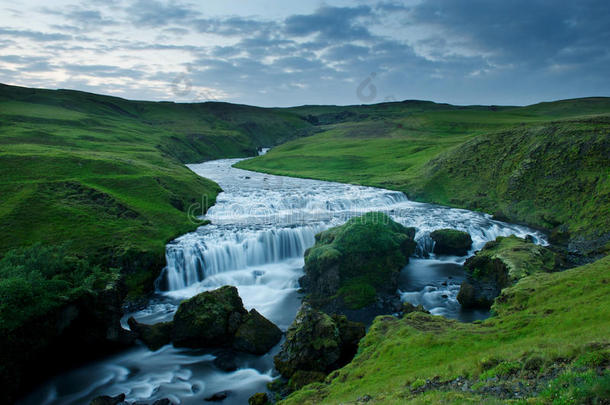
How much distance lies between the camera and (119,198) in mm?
43906

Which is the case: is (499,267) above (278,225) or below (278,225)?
below

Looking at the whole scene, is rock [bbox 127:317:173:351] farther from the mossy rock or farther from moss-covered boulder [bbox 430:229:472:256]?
moss-covered boulder [bbox 430:229:472:256]

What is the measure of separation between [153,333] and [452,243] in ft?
93.3

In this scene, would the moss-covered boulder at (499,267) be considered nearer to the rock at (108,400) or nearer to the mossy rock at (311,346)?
the mossy rock at (311,346)

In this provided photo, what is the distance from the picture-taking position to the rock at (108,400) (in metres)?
17.4

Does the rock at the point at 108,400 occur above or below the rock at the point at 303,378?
below

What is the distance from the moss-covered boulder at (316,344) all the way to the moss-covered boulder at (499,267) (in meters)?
10.9

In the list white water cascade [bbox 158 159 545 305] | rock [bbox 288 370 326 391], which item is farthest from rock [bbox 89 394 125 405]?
white water cascade [bbox 158 159 545 305]

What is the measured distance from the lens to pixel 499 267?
28.8 metres

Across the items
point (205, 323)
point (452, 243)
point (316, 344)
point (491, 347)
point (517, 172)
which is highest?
point (517, 172)

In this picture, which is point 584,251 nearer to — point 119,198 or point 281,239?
point 281,239

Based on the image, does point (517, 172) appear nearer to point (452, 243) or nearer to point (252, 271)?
point (452, 243)

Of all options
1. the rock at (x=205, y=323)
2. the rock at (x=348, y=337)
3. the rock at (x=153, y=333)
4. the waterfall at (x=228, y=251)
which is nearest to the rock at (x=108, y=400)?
the rock at (x=153, y=333)

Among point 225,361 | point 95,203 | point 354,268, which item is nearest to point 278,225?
point 354,268
